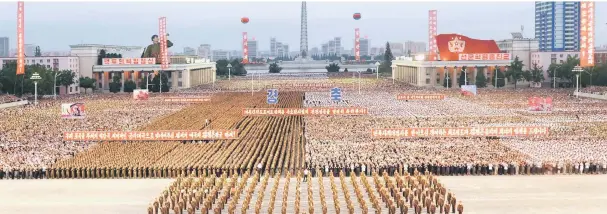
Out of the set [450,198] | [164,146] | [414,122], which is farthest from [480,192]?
[414,122]

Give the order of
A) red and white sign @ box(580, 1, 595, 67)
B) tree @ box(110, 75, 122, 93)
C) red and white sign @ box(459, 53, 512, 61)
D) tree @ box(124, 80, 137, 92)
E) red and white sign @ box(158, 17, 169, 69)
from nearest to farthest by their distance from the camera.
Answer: red and white sign @ box(580, 1, 595, 67) → red and white sign @ box(158, 17, 169, 69) → tree @ box(110, 75, 122, 93) → tree @ box(124, 80, 137, 92) → red and white sign @ box(459, 53, 512, 61)

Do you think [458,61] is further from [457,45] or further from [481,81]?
[481,81]

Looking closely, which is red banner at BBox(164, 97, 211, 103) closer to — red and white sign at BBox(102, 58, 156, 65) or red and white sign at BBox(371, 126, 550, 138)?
red and white sign at BBox(102, 58, 156, 65)

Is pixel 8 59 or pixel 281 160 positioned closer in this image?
pixel 281 160

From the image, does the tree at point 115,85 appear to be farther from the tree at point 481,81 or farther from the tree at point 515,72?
the tree at point 515,72

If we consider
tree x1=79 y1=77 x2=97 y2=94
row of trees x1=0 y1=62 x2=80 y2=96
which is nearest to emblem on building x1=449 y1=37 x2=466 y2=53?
tree x1=79 y1=77 x2=97 y2=94

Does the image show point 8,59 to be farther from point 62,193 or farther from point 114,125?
point 62,193

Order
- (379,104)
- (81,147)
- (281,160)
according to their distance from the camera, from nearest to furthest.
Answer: (281,160) < (81,147) < (379,104)

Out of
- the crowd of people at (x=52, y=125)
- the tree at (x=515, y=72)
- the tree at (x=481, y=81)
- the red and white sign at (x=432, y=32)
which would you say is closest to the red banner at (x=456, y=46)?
the red and white sign at (x=432, y=32)
